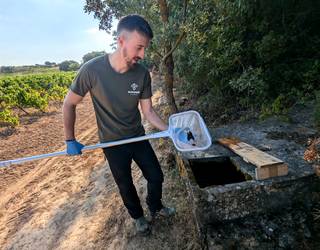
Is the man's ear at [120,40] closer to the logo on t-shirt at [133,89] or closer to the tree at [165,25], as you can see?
the logo on t-shirt at [133,89]

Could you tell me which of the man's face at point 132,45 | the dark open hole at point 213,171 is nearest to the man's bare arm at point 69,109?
the man's face at point 132,45

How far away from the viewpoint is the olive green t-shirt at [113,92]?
2453mm

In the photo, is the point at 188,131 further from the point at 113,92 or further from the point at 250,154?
the point at 250,154

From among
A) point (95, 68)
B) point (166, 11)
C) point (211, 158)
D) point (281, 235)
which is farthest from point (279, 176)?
point (166, 11)

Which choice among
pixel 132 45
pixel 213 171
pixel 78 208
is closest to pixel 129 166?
pixel 213 171

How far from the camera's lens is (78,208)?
3992 millimetres

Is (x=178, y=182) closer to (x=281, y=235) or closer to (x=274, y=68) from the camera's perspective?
(x=281, y=235)

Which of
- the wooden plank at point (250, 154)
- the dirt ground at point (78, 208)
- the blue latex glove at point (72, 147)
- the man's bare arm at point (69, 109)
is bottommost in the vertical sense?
the dirt ground at point (78, 208)

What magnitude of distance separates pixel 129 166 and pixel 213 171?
3.37 feet

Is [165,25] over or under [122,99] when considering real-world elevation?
over

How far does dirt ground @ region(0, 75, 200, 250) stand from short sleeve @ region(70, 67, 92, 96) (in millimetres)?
1704

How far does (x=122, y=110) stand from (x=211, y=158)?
118cm

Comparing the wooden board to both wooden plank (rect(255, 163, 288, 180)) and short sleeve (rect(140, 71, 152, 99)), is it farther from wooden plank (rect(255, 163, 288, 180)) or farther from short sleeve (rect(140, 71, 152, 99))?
short sleeve (rect(140, 71, 152, 99))

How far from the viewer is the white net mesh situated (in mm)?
2332
